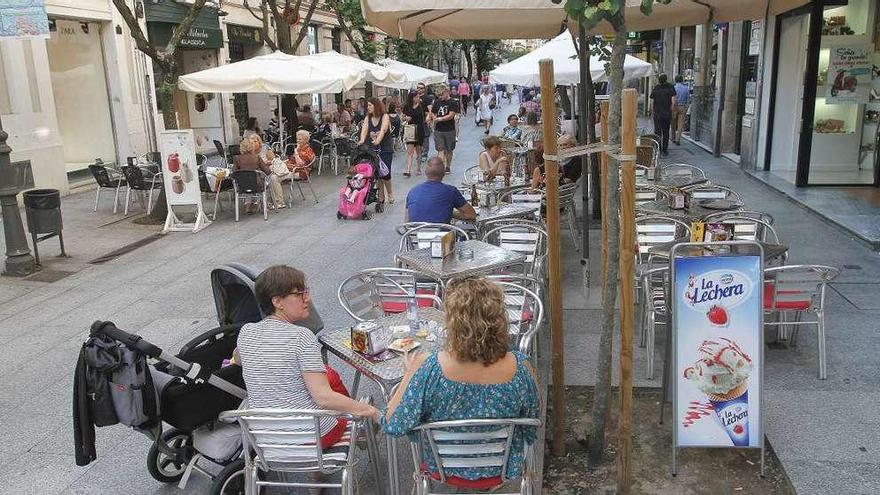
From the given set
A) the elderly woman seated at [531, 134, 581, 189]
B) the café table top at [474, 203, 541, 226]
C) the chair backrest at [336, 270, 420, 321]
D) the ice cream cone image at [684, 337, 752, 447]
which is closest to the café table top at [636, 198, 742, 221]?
the café table top at [474, 203, 541, 226]

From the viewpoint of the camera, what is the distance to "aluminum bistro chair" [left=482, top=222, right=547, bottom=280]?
21.4ft

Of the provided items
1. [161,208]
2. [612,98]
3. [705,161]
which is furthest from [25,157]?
[705,161]

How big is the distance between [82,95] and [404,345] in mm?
15111

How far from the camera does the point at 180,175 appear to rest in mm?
10883

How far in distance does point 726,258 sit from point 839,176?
968 centimetres

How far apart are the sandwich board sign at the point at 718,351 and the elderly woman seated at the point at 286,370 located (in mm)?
1655

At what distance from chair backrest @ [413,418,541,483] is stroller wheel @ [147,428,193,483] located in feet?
5.18

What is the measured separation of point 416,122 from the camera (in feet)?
51.2

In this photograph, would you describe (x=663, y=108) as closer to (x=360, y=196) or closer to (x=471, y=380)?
(x=360, y=196)

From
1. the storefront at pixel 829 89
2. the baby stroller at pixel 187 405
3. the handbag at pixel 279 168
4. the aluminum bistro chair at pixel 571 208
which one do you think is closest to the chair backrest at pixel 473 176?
the aluminum bistro chair at pixel 571 208

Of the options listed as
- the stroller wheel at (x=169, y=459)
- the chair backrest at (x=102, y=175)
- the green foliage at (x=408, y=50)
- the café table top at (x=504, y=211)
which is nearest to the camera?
the stroller wheel at (x=169, y=459)

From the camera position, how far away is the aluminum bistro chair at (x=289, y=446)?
10.5 ft

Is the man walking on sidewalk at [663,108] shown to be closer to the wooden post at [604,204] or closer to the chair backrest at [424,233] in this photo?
the wooden post at [604,204]

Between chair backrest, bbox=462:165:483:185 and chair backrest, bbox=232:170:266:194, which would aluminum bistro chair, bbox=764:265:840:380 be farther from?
chair backrest, bbox=232:170:266:194
